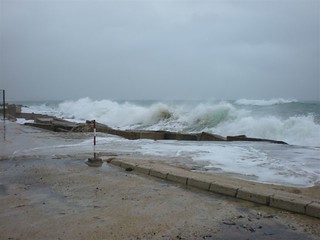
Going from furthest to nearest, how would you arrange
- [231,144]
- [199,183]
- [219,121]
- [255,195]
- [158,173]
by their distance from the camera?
[219,121]
[231,144]
[158,173]
[199,183]
[255,195]

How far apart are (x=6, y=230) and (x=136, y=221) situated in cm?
162

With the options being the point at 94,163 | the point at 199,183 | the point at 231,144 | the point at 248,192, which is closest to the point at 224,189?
the point at 248,192

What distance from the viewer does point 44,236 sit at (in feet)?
12.5

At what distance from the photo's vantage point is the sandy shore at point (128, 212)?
3.95 metres

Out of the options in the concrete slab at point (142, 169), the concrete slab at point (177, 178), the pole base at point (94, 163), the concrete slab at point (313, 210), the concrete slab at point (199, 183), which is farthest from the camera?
the pole base at point (94, 163)

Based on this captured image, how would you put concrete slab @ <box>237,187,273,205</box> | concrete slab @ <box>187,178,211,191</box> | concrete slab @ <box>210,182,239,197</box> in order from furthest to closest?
concrete slab @ <box>187,178,211,191</box>
concrete slab @ <box>210,182,239,197</box>
concrete slab @ <box>237,187,273,205</box>

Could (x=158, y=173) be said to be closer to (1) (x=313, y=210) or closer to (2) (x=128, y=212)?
(2) (x=128, y=212)

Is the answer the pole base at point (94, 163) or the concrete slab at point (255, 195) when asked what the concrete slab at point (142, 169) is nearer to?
the pole base at point (94, 163)

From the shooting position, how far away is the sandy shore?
395 cm

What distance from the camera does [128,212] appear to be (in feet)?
15.4

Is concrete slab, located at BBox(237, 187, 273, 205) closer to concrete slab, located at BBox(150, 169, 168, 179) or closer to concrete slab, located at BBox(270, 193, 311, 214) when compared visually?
concrete slab, located at BBox(270, 193, 311, 214)

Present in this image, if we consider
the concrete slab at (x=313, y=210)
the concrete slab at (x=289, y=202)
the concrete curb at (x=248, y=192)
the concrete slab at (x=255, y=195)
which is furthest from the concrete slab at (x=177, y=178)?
the concrete slab at (x=313, y=210)

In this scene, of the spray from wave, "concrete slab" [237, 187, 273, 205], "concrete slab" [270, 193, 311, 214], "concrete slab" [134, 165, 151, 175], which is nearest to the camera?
"concrete slab" [270, 193, 311, 214]

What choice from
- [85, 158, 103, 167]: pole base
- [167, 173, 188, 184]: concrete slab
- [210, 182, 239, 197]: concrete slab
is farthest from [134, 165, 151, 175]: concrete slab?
[210, 182, 239, 197]: concrete slab
